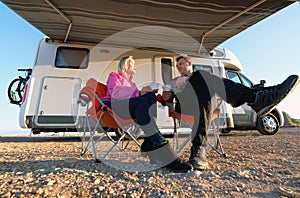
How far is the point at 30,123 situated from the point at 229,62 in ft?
13.6

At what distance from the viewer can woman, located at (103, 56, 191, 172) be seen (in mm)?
1756

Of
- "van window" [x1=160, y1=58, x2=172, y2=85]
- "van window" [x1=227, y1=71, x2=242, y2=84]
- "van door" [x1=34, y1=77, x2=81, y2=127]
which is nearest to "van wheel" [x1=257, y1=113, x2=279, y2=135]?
"van window" [x1=227, y1=71, x2=242, y2=84]

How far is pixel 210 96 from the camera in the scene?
1.86 meters

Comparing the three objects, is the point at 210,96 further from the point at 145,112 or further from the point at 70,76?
the point at 70,76

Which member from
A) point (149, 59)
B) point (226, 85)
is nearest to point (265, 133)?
point (149, 59)

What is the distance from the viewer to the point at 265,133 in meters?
5.25

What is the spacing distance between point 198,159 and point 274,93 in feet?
2.89

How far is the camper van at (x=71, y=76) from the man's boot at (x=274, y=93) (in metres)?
2.26

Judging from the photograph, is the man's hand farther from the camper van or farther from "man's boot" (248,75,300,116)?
the camper van

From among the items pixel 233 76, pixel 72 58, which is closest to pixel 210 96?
pixel 72 58

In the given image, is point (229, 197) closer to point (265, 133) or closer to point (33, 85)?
point (33, 85)

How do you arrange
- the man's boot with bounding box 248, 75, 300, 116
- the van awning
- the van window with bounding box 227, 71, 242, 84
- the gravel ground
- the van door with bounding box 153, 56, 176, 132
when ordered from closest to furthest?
the gravel ground, the man's boot with bounding box 248, 75, 300, 116, the van awning, the van door with bounding box 153, 56, 176, 132, the van window with bounding box 227, 71, 242, 84

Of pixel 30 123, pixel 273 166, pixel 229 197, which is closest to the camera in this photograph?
pixel 229 197

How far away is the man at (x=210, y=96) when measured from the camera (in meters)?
1.81
